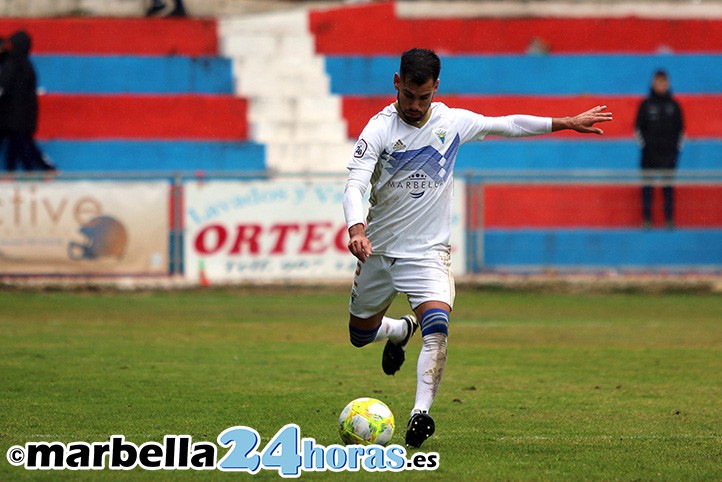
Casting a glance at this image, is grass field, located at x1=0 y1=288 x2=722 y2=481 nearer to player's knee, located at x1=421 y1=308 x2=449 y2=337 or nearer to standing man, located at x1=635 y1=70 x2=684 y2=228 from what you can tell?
player's knee, located at x1=421 y1=308 x2=449 y2=337

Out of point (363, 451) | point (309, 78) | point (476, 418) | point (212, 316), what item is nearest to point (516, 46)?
point (309, 78)

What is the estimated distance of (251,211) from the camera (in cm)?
1847

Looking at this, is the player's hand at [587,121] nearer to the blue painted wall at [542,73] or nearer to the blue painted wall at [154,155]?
the blue painted wall at [154,155]

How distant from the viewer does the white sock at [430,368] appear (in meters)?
7.21

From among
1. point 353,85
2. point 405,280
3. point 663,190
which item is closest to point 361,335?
point 405,280

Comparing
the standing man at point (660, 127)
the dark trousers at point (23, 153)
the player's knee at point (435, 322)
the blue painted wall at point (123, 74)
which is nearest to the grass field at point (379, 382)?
the player's knee at point (435, 322)

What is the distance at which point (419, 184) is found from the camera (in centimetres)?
771

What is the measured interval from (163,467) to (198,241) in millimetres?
12142

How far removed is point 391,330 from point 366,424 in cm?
210

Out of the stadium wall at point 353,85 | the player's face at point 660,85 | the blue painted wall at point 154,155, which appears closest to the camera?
the player's face at point 660,85

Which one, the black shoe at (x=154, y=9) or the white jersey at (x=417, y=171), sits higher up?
the black shoe at (x=154, y=9)

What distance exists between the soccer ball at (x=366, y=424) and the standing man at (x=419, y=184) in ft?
1.43

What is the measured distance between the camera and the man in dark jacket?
21.5 metres

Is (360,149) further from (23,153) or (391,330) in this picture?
(23,153)
